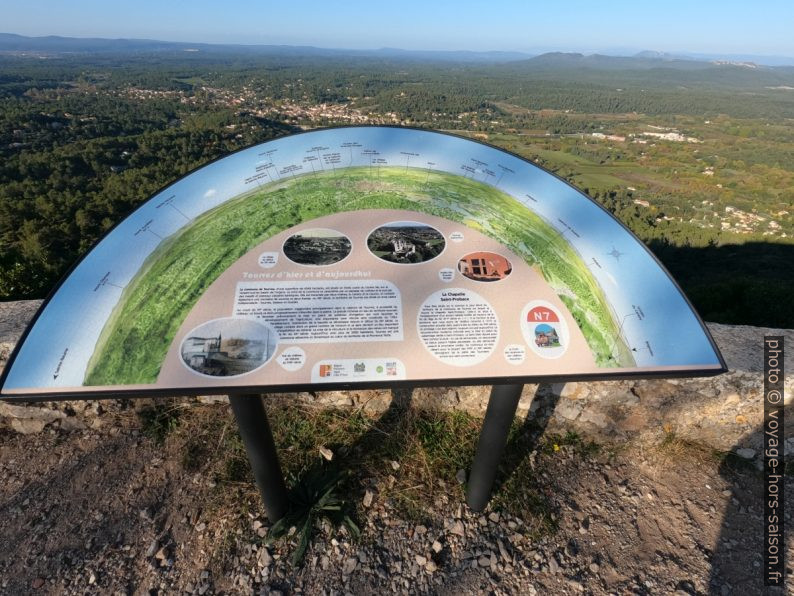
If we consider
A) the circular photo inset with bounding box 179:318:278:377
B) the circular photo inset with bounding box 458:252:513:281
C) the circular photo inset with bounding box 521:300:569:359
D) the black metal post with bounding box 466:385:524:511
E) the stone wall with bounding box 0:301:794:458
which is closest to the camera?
the circular photo inset with bounding box 179:318:278:377

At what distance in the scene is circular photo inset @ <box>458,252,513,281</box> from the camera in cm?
179

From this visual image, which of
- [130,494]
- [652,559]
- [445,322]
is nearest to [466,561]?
[652,559]

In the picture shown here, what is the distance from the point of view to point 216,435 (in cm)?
291

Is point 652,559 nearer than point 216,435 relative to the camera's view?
Yes

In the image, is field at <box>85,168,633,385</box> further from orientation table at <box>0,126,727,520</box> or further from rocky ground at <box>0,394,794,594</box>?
rocky ground at <box>0,394,794,594</box>

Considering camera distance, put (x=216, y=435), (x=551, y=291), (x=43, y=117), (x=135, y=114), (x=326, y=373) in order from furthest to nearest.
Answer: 1. (x=135, y=114)
2. (x=43, y=117)
3. (x=216, y=435)
4. (x=551, y=291)
5. (x=326, y=373)

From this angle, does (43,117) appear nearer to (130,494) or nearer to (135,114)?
(135,114)

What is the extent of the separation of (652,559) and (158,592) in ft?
9.04

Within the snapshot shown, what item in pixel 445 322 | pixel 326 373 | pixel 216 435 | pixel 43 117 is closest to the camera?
pixel 326 373

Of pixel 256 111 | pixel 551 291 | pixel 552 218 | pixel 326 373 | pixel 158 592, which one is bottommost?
pixel 256 111

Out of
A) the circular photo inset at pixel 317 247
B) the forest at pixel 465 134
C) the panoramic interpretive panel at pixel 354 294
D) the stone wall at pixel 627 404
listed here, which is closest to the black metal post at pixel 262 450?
the panoramic interpretive panel at pixel 354 294

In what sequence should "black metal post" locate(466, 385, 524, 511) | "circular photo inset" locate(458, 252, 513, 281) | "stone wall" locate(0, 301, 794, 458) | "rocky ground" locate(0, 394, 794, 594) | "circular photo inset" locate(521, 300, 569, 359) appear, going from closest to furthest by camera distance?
"circular photo inset" locate(521, 300, 569, 359) < "circular photo inset" locate(458, 252, 513, 281) < "black metal post" locate(466, 385, 524, 511) < "rocky ground" locate(0, 394, 794, 594) < "stone wall" locate(0, 301, 794, 458)

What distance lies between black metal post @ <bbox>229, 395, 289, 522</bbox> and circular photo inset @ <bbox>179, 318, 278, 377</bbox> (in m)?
0.33

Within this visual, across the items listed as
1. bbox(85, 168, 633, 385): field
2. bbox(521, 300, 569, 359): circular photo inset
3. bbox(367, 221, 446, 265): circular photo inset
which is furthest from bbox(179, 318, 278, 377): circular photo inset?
bbox(521, 300, 569, 359): circular photo inset
